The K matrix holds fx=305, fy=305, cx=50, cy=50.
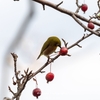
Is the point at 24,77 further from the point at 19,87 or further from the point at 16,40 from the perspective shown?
the point at 16,40

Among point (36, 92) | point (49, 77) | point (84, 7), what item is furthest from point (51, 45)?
point (84, 7)

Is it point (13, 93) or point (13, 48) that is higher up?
point (13, 48)

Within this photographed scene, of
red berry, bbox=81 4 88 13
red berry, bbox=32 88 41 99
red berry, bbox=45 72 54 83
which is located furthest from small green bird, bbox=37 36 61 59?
red berry, bbox=81 4 88 13

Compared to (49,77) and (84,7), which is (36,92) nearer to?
(49,77)

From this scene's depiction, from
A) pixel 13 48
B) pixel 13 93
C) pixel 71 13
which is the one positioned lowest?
pixel 13 93

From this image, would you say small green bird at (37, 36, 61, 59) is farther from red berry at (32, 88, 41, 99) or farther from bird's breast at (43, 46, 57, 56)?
red berry at (32, 88, 41, 99)

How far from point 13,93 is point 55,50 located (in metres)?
0.81

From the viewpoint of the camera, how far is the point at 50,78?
2850 mm

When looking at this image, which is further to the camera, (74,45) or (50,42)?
(50,42)

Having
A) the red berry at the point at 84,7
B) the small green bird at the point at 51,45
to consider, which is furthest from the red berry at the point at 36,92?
the red berry at the point at 84,7

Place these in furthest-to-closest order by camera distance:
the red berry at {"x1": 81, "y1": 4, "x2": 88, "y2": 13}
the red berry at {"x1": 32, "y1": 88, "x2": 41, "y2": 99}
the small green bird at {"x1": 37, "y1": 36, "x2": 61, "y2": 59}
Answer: the red berry at {"x1": 81, "y1": 4, "x2": 88, "y2": 13}, the small green bird at {"x1": 37, "y1": 36, "x2": 61, "y2": 59}, the red berry at {"x1": 32, "y1": 88, "x2": 41, "y2": 99}

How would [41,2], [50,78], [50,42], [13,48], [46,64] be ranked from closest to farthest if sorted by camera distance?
[13,48]
[41,2]
[46,64]
[50,78]
[50,42]

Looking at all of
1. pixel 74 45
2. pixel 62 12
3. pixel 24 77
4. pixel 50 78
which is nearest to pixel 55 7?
pixel 62 12

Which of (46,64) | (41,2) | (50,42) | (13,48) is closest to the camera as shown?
(13,48)
